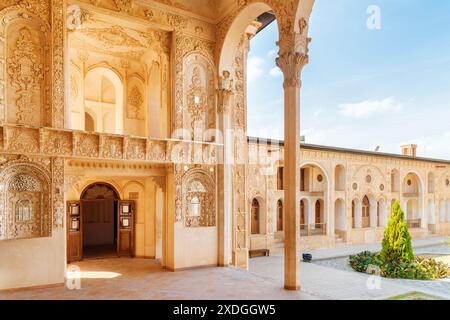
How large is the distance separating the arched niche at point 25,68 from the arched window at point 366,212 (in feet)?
70.7

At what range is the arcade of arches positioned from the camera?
7.96 m

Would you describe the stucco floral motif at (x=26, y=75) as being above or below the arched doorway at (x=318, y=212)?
above

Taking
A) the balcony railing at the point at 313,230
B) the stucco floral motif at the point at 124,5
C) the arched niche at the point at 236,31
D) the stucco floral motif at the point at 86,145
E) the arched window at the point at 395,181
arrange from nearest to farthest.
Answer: the stucco floral motif at the point at 86,145 < the stucco floral motif at the point at 124,5 < the arched niche at the point at 236,31 < the balcony railing at the point at 313,230 < the arched window at the point at 395,181

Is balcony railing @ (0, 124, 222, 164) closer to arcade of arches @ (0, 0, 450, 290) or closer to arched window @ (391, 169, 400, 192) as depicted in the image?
arcade of arches @ (0, 0, 450, 290)

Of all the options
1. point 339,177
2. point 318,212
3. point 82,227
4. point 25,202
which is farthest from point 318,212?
point 25,202

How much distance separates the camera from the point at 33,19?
8305 mm

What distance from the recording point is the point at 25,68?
27.0 ft

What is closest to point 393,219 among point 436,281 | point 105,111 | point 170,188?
point 436,281

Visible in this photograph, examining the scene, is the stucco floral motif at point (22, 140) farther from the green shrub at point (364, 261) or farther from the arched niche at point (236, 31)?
the green shrub at point (364, 261)

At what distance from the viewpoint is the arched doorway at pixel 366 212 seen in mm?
23422

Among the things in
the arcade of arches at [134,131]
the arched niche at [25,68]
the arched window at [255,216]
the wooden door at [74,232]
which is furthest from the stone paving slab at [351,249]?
the arched niche at [25,68]

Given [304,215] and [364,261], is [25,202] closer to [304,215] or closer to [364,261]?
[364,261]

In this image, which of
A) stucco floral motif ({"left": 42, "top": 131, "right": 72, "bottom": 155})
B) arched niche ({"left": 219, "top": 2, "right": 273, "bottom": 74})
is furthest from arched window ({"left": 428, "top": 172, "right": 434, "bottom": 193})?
stucco floral motif ({"left": 42, "top": 131, "right": 72, "bottom": 155})

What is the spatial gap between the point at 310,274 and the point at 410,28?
1549cm
